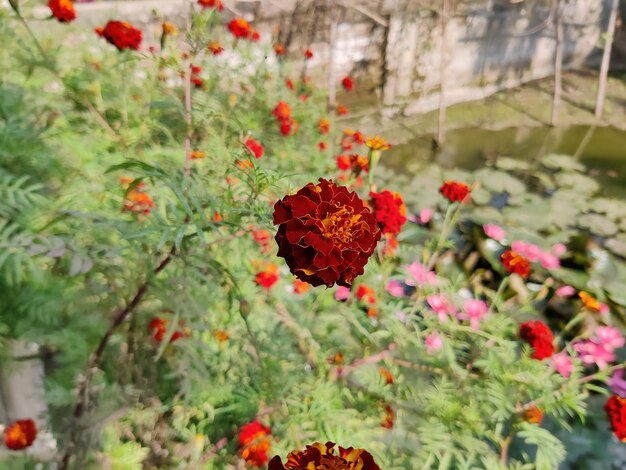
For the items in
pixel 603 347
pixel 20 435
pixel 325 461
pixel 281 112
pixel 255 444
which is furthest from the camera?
pixel 281 112

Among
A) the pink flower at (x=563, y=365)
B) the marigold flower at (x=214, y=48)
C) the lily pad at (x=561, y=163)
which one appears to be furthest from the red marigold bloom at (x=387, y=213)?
the lily pad at (x=561, y=163)

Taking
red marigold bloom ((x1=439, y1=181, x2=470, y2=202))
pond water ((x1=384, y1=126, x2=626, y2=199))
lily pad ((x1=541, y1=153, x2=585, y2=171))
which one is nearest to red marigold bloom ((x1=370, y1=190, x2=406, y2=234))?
red marigold bloom ((x1=439, y1=181, x2=470, y2=202))

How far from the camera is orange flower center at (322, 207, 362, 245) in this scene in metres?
0.67

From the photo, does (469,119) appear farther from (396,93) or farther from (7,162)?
(7,162)

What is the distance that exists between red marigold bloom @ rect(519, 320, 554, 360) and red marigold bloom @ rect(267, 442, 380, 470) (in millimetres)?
890

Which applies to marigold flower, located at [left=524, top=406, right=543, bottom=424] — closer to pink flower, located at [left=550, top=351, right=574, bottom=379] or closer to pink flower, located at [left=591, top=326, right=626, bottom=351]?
pink flower, located at [left=550, top=351, right=574, bottom=379]

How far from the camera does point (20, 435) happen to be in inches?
38.6

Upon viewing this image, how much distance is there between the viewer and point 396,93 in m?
4.73

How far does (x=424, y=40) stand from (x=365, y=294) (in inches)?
149

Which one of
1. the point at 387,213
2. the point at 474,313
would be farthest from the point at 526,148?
the point at 387,213

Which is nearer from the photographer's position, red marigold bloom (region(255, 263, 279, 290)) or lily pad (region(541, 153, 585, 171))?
red marigold bloom (region(255, 263, 279, 290))

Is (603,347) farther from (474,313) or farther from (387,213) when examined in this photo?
(387,213)

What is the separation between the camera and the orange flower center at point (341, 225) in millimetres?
668

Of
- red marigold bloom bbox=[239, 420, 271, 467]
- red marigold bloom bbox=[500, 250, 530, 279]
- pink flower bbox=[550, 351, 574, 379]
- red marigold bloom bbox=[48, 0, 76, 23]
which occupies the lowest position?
pink flower bbox=[550, 351, 574, 379]
